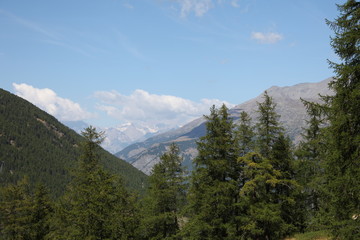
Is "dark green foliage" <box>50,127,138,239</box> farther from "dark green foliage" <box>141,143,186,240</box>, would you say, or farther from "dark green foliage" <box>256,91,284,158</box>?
"dark green foliage" <box>256,91,284,158</box>

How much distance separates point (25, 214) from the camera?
1427 inches

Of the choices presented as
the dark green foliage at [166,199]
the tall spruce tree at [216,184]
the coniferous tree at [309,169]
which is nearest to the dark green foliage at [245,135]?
the tall spruce tree at [216,184]

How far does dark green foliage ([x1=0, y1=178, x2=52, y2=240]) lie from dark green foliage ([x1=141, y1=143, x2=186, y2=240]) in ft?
50.6

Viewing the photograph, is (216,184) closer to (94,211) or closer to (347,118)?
(94,211)

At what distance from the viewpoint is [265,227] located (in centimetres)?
2141

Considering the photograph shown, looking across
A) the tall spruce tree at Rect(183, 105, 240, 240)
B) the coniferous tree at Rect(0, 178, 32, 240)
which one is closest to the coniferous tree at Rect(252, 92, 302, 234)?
the tall spruce tree at Rect(183, 105, 240, 240)

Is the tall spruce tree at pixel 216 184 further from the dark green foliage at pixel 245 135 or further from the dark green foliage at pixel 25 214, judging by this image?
the dark green foliage at pixel 25 214

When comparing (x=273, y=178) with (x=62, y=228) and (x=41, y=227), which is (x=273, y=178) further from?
(x=41, y=227)

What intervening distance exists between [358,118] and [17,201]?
128 ft

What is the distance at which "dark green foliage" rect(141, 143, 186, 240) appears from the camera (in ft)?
92.2

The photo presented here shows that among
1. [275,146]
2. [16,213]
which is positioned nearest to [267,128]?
[275,146]

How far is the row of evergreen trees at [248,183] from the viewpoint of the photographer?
39.1ft

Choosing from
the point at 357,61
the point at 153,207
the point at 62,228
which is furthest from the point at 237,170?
the point at 62,228

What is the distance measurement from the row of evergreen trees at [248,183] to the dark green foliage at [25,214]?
27.5ft
